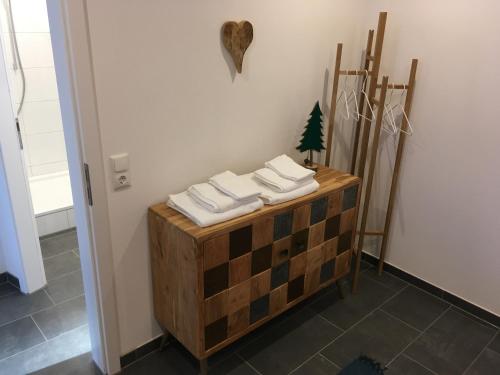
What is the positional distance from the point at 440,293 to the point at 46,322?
2199 mm

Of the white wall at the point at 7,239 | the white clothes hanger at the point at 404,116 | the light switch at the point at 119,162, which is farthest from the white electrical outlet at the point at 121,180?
the white clothes hanger at the point at 404,116

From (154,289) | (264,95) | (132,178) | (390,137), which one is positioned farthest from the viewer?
(390,137)

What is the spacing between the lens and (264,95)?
203 centimetres

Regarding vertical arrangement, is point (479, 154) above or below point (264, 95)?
below

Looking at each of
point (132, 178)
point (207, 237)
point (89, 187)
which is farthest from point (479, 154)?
point (89, 187)

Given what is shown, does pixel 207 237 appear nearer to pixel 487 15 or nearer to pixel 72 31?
pixel 72 31

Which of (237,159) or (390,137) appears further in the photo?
(390,137)

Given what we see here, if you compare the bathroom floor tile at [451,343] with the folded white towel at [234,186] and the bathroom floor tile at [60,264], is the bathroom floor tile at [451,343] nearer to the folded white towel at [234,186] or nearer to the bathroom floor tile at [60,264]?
the folded white towel at [234,186]

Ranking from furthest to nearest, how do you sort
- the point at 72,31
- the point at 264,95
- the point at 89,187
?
the point at 264,95 < the point at 89,187 < the point at 72,31

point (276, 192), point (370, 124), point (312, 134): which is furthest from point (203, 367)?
point (370, 124)

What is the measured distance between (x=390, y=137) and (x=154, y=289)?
157 centimetres

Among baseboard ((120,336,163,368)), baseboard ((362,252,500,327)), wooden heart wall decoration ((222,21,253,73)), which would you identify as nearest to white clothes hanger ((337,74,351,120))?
wooden heart wall decoration ((222,21,253,73))

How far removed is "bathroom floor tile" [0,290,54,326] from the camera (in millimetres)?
2205

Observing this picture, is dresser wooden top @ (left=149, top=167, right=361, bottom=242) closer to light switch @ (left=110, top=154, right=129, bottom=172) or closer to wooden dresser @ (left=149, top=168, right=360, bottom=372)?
wooden dresser @ (left=149, top=168, right=360, bottom=372)
